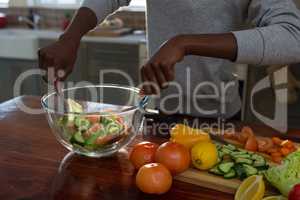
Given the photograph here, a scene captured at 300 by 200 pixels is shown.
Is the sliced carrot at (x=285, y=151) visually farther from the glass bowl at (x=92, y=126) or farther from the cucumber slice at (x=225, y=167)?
the glass bowl at (x=92, y=126)

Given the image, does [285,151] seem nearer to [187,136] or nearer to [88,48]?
[187,136]

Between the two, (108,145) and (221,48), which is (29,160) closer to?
(108,145)

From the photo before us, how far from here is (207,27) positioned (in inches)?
→ 47.3

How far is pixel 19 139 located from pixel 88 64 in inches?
63.7

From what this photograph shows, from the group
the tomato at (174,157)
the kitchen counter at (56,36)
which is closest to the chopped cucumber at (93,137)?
the tomato at (174,157)

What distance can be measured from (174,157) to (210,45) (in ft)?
0.81

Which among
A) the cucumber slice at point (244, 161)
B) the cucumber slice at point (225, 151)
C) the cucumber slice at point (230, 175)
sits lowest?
the cucumber slice at point (230, 175)

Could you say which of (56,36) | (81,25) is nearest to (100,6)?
(81,25)

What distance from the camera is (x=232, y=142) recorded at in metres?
1.01

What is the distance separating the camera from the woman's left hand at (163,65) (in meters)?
0.79

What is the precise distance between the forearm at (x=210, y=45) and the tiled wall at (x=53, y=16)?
2.08 m

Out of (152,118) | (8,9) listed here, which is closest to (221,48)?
(152,118)

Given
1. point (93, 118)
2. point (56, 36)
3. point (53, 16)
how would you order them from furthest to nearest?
point (53, 16) < point (56, 36) < point (93, 118)

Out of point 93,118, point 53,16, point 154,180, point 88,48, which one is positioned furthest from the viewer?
point 53,16
